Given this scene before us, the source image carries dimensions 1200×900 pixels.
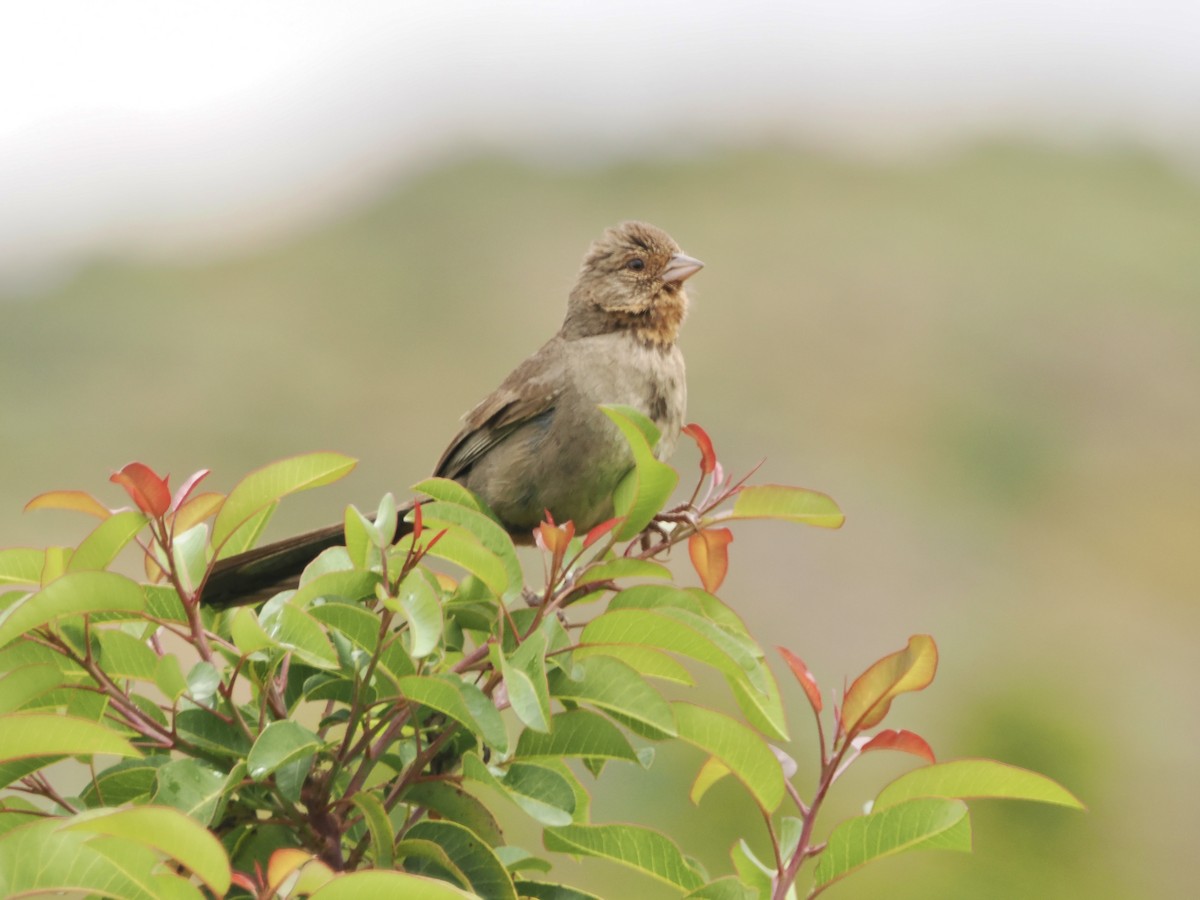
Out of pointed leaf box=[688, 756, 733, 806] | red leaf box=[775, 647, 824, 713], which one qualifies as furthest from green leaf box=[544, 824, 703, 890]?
red leaf box=[775, 647, 824, 713]

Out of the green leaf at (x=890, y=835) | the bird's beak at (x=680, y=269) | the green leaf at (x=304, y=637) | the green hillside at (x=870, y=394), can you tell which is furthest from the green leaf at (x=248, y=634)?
the green hillside at (x=870, y=394)

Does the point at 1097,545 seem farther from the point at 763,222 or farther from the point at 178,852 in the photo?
the point at 178,852

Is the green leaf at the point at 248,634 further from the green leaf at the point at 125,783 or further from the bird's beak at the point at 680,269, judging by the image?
the bird's beak at the point at 680,269

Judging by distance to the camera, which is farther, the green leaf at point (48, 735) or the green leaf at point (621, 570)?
the green leaf at point (621, 570)

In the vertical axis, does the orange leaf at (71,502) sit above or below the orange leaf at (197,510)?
above

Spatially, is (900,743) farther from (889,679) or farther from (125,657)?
(125,657)

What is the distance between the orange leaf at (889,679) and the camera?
2168 mm

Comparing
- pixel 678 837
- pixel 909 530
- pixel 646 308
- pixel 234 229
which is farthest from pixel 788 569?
pixel 234 229

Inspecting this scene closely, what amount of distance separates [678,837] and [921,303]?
2702cm

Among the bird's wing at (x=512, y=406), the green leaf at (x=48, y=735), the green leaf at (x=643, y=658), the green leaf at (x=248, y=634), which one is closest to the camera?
the green leaf at (x=48, y=735)

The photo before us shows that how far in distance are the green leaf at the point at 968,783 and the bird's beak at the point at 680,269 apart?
2666 millimetres

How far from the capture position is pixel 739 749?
85.6 inches

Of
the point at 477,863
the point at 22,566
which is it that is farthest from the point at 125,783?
the point at 477,863

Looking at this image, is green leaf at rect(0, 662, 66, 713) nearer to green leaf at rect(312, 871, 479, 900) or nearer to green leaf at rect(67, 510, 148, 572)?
green leaf at rect(67, 510, 148, 572)
